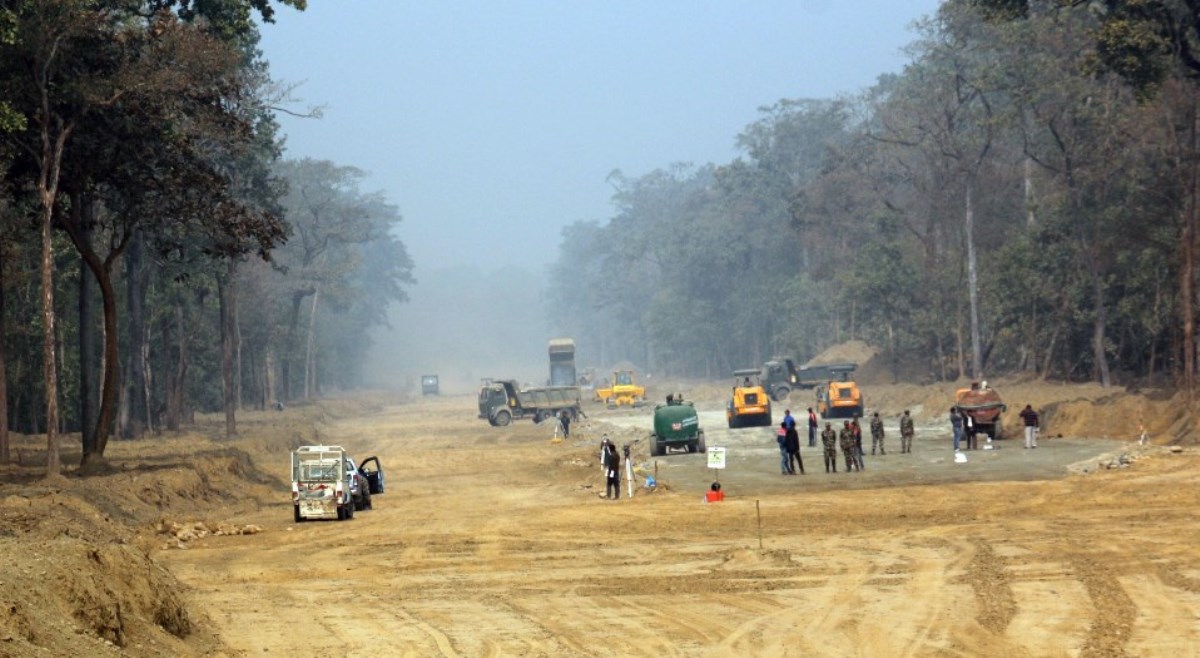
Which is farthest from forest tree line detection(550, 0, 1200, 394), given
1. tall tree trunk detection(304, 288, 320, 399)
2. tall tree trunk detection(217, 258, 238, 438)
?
tall tree trunk detection(304, 288, 320, 399)

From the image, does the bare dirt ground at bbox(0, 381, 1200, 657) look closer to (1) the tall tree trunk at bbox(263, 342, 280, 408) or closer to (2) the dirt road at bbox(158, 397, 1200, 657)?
(2) the dirt road at bbox(158, 397, 1200, 657)

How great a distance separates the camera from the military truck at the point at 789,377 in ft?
286

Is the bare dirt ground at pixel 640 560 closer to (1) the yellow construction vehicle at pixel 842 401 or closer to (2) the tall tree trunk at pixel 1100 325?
(2) the tall tree trunk at pixel 1100 325

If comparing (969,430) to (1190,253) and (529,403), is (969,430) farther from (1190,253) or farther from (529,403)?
(529,403)

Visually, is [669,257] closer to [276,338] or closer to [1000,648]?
[276,338]

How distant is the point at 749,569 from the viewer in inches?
881

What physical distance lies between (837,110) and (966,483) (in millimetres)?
102416

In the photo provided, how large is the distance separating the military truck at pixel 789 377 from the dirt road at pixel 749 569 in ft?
152

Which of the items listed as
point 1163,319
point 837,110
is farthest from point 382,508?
point 837,110

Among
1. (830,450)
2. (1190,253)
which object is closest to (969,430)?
(830,450)

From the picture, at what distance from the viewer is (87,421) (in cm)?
3756

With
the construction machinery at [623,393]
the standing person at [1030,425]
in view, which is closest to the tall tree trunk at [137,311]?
the standing person at [1030,425]

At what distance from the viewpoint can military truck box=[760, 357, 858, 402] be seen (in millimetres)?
87106

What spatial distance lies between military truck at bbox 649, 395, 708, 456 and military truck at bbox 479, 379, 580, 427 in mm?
31921
